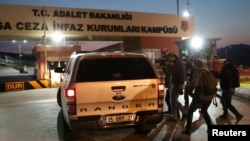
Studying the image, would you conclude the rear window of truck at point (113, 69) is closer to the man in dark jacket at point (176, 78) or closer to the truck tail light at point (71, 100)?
the truck tail light at point (71, 100)

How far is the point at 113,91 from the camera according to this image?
6484 mm

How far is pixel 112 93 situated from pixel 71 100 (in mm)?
802

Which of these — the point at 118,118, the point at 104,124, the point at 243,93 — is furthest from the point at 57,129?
the point at 243,93

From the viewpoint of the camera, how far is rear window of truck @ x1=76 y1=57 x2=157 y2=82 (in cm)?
651

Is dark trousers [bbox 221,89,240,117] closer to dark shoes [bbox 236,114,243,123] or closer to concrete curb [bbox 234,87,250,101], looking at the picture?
dark shoes [bbox 236,114,243,123]

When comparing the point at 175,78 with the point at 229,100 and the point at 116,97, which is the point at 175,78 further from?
the point at 116,97

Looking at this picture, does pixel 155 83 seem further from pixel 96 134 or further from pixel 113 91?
pixel 96 134

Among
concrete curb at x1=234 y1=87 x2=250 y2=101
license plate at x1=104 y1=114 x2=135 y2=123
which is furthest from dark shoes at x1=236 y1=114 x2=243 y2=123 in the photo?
concrete curb at x1=234 y1=87 x2=250 y2=101

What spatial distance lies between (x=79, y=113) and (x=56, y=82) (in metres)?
15.2

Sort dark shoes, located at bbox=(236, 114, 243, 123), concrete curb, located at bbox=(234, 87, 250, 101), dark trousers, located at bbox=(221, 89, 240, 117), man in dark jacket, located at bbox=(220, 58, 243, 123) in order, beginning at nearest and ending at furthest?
dark shoes, located at bbox=(236, 114, 243, 123), man in dark jacket, located at bbox=(220, 58, 243, 123), dark trousers, located at bbox=(221, 89, 240, 117), concrete curb, located at bbox=(234, 87, 250, 101)

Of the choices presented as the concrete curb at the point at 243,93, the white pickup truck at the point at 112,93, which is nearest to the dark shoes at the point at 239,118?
the white pickup truck at the point at 112,93

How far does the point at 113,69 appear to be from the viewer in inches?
265

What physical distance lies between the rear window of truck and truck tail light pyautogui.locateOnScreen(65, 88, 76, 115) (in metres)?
0.25

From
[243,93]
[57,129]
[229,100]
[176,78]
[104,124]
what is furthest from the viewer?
[243,93]
